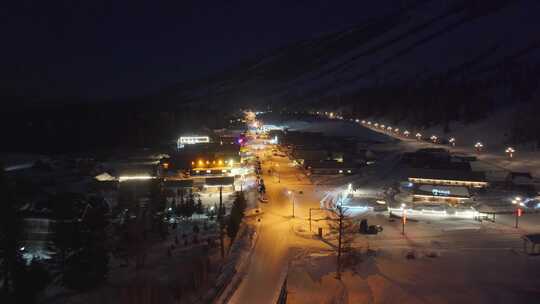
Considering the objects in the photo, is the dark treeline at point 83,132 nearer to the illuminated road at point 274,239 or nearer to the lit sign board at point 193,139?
the lit sign board at point 193,139

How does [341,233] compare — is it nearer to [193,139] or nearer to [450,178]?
[450,178]

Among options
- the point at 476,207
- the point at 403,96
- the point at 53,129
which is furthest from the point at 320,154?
the point at 403,96

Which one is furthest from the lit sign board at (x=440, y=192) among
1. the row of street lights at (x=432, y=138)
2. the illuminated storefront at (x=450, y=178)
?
the row of street lights at (x=432, y=138)

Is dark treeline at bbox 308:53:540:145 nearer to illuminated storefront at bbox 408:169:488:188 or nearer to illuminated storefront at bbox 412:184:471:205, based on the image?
illuminated storefront at bbox 408:169:488:188

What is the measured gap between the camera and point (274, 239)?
12.2 m

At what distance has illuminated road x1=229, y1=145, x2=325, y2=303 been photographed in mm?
8625

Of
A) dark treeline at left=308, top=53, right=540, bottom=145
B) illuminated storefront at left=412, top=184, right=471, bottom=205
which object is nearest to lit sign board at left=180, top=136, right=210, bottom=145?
dark treeline at left=308, top=53, right=540, bottom=145

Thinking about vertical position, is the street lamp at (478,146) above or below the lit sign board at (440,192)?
above

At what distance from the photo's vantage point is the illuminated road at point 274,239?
8625 mm

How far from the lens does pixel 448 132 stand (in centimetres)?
3781

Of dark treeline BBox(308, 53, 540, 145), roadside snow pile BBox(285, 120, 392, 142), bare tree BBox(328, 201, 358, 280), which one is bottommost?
bare tree BBox(328, 201, 358, 280)

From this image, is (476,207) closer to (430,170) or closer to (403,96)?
(430,170)

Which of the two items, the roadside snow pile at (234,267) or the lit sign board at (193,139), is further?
the lit sign board at (193,139)

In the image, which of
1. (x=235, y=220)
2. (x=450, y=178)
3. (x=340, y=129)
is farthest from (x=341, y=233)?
(x=340, y=129)
